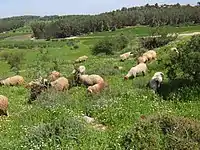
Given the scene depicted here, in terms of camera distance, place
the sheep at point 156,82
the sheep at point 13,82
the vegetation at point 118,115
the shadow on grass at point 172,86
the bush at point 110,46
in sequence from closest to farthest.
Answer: the vegetation at point 118,115
the shadow on grass at point 172,86
the sheep at point 156,82
the sheep at point 13,82
the bush at point 110,46

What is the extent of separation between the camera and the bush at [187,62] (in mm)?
16562

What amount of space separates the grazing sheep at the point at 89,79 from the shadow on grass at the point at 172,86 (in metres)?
3.37

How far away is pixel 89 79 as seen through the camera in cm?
2017

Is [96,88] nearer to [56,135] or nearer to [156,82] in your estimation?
[156,82]

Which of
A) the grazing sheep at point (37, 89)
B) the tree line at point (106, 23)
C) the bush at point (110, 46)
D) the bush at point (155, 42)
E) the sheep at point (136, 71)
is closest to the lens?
the grazing sheep at point (37, 89)

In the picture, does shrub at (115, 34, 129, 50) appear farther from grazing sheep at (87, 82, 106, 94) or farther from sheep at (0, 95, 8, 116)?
sheep at (0, 95, 8, 116)

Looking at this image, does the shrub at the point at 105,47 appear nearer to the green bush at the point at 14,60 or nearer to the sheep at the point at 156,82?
the green bush at the point at 14,60

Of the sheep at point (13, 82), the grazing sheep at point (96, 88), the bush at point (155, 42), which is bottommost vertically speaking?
the sheep at point (13, 82)

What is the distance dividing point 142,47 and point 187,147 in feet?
88.6

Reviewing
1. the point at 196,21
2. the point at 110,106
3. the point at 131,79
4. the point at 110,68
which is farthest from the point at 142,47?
the point at 196,21

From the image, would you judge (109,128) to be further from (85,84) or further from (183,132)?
(85,84)

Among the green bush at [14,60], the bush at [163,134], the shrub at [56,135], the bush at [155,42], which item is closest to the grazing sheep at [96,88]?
the shrub at [56,135]

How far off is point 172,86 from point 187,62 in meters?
1.28

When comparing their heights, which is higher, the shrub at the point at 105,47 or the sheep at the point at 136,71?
the sheep at the point at 136,71
